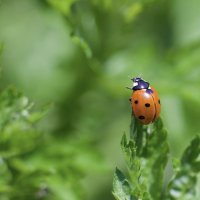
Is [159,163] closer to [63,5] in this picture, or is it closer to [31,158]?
[31,158]

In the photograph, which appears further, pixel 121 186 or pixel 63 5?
pixel 63 5

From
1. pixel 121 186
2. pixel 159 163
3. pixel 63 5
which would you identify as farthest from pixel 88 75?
pixel 121 186

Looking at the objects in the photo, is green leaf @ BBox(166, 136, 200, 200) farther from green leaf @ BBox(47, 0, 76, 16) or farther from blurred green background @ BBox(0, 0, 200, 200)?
green leaf @ BBox(47, 0, 76, 16)

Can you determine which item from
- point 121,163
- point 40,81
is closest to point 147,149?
point 40,81

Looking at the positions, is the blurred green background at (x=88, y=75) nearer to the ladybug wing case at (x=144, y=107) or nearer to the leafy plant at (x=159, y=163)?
the ladybug wing case at (x=144, y=107)

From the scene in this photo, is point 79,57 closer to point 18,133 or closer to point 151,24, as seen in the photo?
point 151,24
